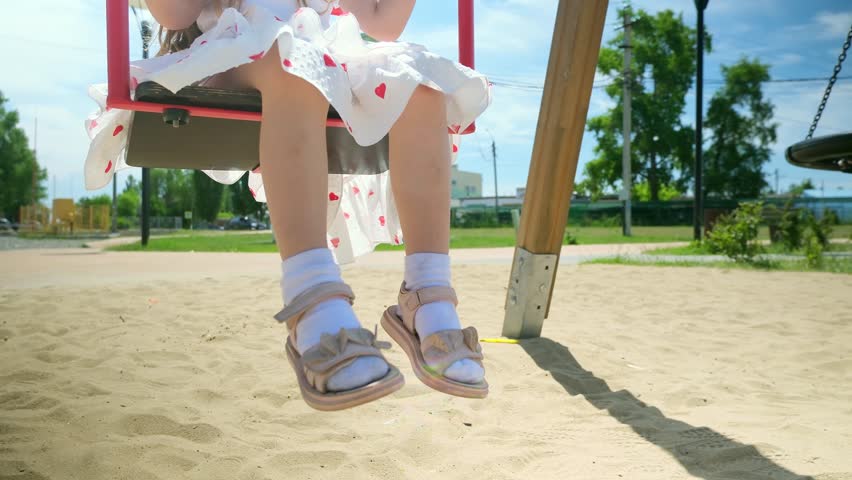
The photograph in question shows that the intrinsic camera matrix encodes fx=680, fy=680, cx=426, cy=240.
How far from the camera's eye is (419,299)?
1.06 meters

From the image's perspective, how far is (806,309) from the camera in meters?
3.65

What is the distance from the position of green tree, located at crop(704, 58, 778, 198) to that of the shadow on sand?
25.1m

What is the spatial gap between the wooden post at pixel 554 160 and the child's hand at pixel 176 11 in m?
1.43

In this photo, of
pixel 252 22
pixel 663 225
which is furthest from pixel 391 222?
pixel 663 225

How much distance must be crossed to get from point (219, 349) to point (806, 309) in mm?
3028

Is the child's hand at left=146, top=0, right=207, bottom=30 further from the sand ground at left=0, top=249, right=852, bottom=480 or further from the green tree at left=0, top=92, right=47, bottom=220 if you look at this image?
the green tree at left=0, top=92, right=47, bottom=220

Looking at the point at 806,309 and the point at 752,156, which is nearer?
the point at 806,309

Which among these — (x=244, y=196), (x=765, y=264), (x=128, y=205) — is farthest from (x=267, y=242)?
(x=128, y=205)

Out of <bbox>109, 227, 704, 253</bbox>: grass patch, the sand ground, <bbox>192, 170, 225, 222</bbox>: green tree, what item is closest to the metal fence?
<bbox>109, 227, 704, 253</bbox>: grass patch

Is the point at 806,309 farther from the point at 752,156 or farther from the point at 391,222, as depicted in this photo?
the point at 752,156

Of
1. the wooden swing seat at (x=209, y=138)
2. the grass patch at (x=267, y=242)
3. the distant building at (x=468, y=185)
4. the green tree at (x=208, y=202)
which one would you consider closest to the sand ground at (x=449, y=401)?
the wooden swing seat at (x=209, y=138)

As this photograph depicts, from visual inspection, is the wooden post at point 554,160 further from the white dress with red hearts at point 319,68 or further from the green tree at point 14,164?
the green tree at point 14,164

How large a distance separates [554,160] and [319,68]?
1.56 metres

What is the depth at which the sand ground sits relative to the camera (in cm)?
150
